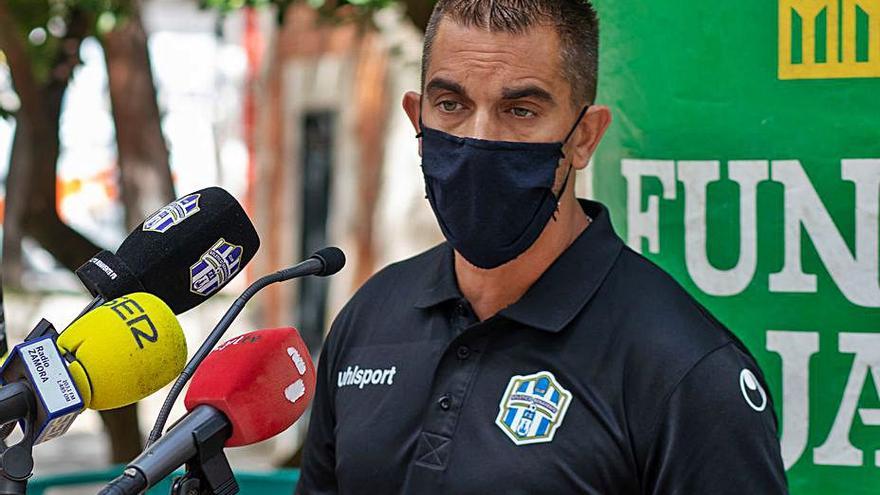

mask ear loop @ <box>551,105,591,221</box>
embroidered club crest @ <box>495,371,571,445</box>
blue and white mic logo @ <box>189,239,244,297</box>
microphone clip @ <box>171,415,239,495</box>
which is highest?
mask ear loop @ <box>551,105,591,221</box>

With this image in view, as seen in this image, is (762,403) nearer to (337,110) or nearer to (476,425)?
(476,425)

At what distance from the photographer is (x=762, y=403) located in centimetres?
255

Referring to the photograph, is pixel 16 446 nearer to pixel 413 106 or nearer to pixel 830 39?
pixel 413 106

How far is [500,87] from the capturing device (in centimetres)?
267

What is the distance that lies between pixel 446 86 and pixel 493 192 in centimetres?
21

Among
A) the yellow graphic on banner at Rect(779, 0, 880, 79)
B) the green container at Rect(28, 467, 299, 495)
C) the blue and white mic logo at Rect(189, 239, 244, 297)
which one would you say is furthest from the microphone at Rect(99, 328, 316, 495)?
the green container at Rect(28, 467, 299, 495)

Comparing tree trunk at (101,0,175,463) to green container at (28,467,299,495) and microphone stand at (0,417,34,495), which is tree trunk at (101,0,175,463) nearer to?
green container at (28,467,299,495)

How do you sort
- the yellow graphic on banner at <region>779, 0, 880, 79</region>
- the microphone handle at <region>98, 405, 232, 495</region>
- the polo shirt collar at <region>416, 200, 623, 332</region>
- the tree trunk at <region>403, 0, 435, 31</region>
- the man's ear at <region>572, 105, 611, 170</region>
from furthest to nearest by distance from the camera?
the tree trunk at <region>403, 0, 435, 31</region> < the yellow graphic on banner at <region>779, 0, 880, 79</region> < the man's ear at <region>572, 105, 611, 170</region> < the polo shirt collar at <region>416, 200, 623, 332</region> < the microphone handle at <region>98, 405, 232, 495</region>

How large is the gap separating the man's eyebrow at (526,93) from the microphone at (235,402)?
59 cm

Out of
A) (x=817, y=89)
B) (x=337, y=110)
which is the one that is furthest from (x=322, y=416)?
(x=337, y=110)

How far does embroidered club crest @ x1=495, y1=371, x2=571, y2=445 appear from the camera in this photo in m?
2.60

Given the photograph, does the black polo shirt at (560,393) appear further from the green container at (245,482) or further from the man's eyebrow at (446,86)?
the green container at (245,482)

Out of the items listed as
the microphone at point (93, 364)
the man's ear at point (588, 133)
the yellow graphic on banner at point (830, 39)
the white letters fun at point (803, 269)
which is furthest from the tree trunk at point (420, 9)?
the microphone at point (93, 364)

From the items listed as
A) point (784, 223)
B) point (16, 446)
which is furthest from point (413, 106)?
point (16, 446)
